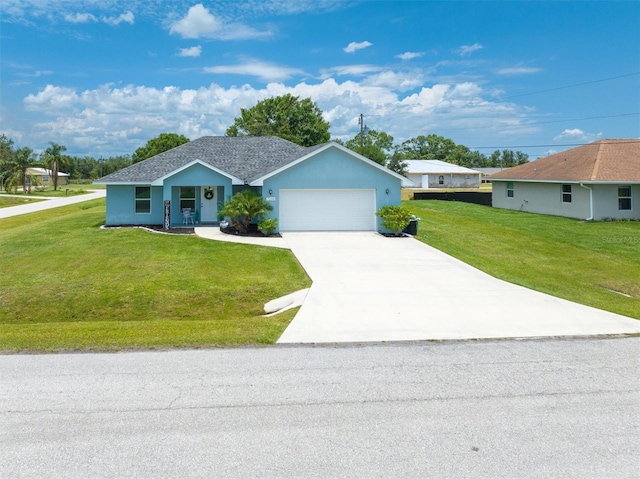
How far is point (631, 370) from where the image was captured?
23.9 feet

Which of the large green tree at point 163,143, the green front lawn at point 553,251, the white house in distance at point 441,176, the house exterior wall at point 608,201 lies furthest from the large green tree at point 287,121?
the house exterior wall at point 608,201

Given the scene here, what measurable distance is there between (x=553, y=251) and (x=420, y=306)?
10.8 meters

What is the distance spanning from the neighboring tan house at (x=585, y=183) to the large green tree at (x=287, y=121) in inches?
1234

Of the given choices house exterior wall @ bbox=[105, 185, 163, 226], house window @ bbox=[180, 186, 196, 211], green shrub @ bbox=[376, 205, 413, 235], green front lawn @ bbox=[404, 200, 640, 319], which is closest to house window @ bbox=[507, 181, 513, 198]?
green front lawn @ bbox=[404, 200, 640, 319]

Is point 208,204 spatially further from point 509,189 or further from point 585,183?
point 509,189

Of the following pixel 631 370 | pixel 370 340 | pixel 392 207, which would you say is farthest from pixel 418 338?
pixel 392 207

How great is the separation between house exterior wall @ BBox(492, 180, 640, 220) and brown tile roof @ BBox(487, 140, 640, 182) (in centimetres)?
59

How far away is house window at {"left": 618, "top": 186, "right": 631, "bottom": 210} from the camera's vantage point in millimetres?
26766

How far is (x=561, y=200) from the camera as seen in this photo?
29109mm

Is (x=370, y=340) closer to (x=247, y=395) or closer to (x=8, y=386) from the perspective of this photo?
(x=247, y=395)

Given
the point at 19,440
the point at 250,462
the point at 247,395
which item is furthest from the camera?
the point at 247,395

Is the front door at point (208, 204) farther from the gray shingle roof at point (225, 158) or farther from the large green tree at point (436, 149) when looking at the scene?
the large green tree at point (436, 149)

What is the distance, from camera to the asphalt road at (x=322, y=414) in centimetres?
466

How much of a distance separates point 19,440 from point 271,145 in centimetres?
2582
